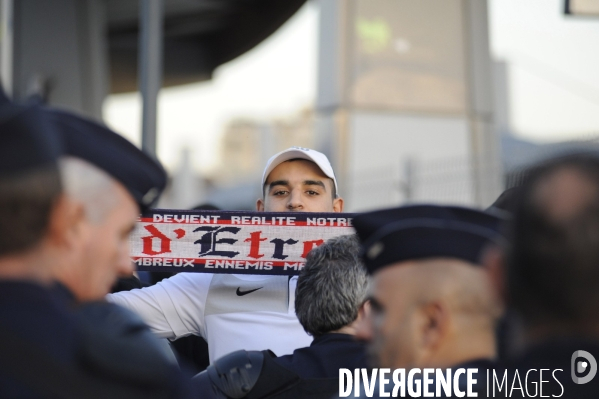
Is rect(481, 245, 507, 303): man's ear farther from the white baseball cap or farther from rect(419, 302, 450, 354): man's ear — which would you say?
the white baseball cap

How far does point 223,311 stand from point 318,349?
83cm

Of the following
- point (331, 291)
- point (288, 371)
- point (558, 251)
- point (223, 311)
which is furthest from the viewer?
point (223, 311)

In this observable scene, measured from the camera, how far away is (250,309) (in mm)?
3559

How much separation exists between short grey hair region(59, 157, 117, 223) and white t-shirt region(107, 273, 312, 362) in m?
1.61

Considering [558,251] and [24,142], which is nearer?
[558,251]

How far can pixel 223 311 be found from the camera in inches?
140

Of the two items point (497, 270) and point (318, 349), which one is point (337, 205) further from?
point (497, 270)

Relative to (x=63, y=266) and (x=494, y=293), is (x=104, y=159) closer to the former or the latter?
(x=63, y=266)

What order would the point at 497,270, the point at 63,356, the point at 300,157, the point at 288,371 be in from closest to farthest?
the point at 63,356 < the point at 497,270 < the point at 288,371 < the point at 300,157

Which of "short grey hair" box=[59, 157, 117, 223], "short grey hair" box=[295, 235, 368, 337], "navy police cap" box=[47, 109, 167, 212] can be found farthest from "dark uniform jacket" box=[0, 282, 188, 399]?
"short grey hair" box=[295, 235, 368, 337]

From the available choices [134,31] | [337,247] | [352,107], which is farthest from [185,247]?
[134,31]

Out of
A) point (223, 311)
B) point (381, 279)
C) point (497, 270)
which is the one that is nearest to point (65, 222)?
point (381, 279)

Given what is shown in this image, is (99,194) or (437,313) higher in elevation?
(99,194)

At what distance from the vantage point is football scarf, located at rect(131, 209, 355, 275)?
12.7 feet
